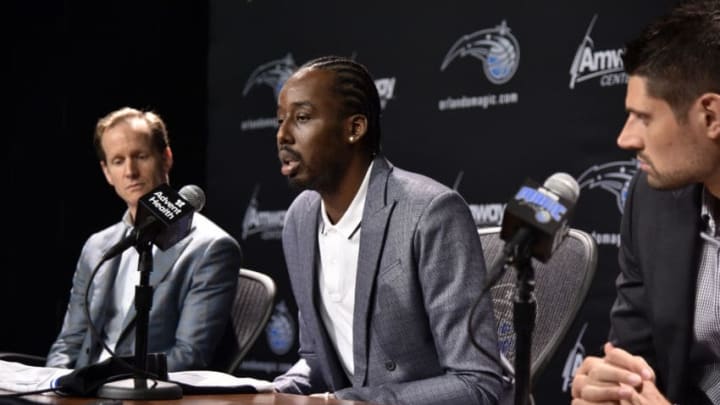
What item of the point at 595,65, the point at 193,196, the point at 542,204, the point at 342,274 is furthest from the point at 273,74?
the point at 542,204

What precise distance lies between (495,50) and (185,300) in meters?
1.94

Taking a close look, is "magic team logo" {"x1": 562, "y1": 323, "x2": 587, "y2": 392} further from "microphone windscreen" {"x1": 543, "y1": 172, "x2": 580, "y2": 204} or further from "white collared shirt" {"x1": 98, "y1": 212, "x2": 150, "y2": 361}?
"microphone windscreen" {"x1": 543, "y1": 172, "x2": 580, "y2": 204}

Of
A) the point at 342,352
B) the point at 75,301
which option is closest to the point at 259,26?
the point at 75,301

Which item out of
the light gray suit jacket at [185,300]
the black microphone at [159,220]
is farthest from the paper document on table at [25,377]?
the light gray suit jacket at [185,300]

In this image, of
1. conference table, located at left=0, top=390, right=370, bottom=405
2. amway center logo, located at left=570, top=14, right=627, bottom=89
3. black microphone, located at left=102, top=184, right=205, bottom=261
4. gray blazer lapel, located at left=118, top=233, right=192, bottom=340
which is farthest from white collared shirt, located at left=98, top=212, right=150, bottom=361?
amway center logo, located at left=570, top=14, right=627, bottom=89

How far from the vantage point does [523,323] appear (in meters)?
1.58

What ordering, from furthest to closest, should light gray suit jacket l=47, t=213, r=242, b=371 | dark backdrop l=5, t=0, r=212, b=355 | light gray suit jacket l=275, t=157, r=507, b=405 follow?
dark backdrop l=5, t=0, r=212, b=355 → light gray suit jacket l=47, t=213, r=242, b=371 → light gray suit jacket l=275, t=157, r=507, b=405

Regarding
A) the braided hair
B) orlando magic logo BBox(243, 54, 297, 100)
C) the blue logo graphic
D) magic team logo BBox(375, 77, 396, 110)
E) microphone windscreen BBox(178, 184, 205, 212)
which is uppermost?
orlando magic logo BBox(243, 54, 297, 100)

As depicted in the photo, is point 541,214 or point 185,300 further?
point 185,300

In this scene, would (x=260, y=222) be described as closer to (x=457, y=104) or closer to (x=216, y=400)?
(x=457, y=104)

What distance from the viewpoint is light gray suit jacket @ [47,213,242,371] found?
3.37 meters

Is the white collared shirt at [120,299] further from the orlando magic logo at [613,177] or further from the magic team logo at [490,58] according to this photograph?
the orlando magic logo at [613,177]

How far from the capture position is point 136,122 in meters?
4.02

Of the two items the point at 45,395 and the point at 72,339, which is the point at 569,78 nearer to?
the point at 72,339
